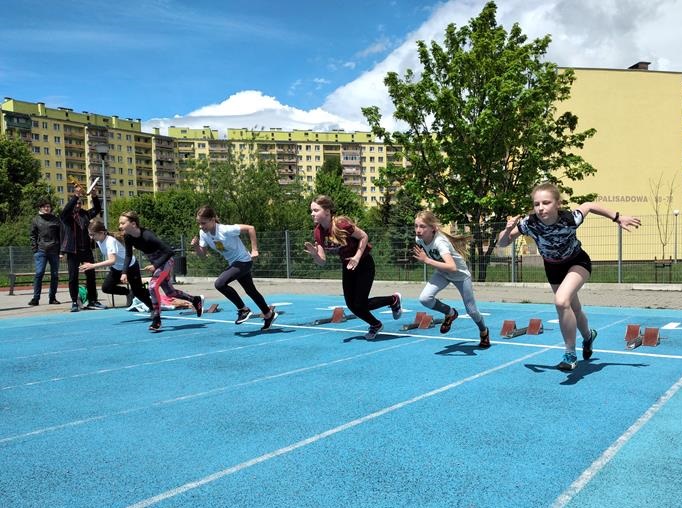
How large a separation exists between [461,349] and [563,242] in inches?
82.9

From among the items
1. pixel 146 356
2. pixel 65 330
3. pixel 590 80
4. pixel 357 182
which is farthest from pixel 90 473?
pixel 357 182

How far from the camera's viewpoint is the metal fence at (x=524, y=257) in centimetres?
1474

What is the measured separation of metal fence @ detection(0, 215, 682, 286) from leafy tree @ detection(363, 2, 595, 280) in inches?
181

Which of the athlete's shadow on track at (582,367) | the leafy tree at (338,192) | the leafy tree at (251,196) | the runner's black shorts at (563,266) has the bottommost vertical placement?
the athlete's shadow on track at (582,367)

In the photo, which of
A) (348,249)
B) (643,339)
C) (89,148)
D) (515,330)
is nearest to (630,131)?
(515,330)

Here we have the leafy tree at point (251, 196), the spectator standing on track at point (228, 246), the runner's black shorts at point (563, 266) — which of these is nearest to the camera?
the runner's black shorts at point (563, 266)

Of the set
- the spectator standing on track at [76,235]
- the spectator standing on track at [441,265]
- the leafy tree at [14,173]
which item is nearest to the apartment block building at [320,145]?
the leafy tree at [14,173]

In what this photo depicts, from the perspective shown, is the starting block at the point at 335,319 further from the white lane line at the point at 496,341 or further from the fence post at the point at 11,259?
the fence post at the point at 11,259

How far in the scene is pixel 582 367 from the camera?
5711mm

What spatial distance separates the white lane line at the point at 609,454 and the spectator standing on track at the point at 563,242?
0.96m

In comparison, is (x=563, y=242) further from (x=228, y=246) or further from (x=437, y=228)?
(x=228, y=246)

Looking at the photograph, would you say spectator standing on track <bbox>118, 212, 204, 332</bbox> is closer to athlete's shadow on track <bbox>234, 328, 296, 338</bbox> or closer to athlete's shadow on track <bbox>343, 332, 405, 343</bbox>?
athlete's shadow on track <bbox>234, 328, 296, 338</bbox>

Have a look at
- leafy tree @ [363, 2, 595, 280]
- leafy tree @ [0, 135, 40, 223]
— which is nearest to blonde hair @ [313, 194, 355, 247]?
leafy tree @ [363, 2, 595, 280]

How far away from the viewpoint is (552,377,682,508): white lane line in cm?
276
